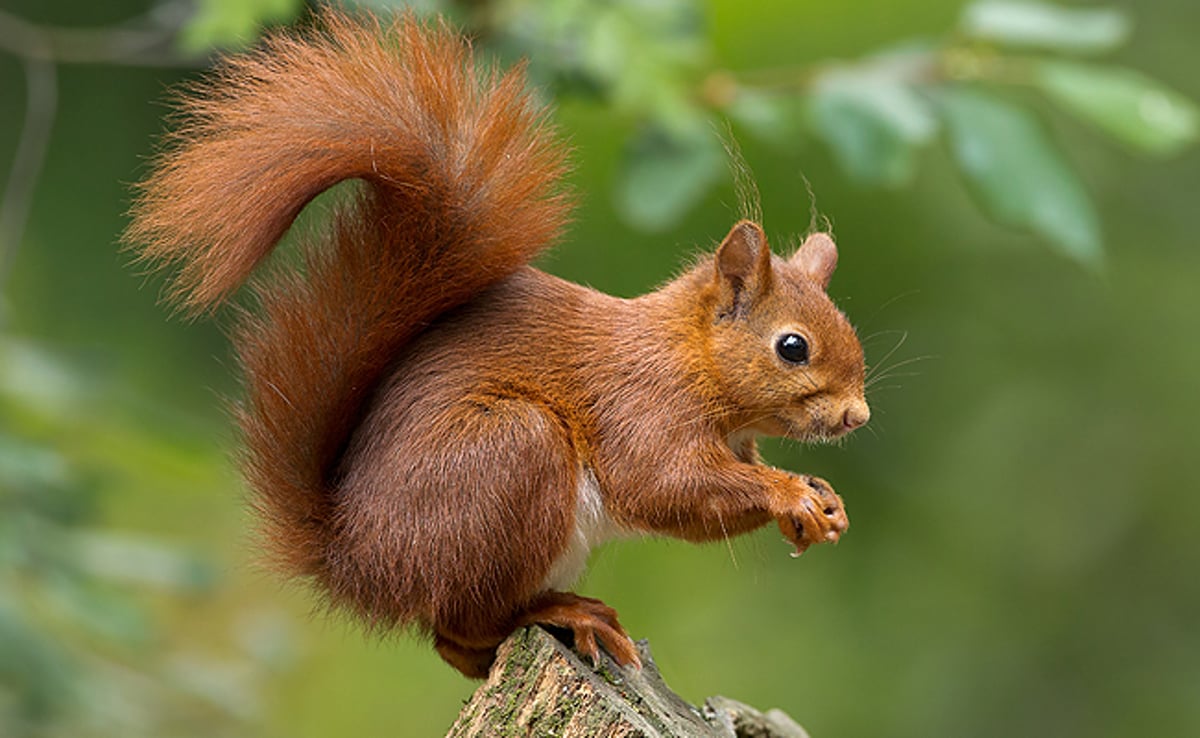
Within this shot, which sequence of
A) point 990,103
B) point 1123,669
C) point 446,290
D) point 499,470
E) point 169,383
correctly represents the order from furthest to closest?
point 1123,669, point 169,383, point 990,103, point 446,290, point 499,470

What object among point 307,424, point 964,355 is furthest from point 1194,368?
point 307,424

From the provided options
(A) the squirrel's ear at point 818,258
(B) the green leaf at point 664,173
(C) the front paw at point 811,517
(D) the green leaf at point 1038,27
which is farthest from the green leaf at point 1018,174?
(C) the front paw at point 811,517

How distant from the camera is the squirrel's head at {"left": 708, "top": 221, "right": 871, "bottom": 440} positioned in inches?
76.1

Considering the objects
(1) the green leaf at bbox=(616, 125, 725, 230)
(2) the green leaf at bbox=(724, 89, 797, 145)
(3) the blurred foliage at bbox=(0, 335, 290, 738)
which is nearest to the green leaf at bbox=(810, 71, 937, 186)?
(2) the green leaf at bbox=(724, 89, 797, 145)

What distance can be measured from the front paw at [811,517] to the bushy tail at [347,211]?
51 cm

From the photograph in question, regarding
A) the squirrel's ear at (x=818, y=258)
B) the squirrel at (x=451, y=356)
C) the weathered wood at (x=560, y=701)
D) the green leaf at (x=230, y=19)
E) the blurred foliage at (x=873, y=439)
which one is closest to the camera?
the weathered wood at (x=560, y=701)

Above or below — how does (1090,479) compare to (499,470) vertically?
above

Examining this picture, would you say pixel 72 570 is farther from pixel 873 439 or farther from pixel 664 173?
pixel 873 439

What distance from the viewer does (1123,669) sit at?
434 cm

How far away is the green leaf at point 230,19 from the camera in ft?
7.50

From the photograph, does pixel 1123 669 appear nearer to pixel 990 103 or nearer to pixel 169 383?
pixel 990 103

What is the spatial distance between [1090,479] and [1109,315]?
532 mm

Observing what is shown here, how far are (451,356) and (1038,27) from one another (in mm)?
1420

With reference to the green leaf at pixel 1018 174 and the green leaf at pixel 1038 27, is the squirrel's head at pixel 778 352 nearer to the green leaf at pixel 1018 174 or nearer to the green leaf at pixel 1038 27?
the green leaf at pixel 1018 174
